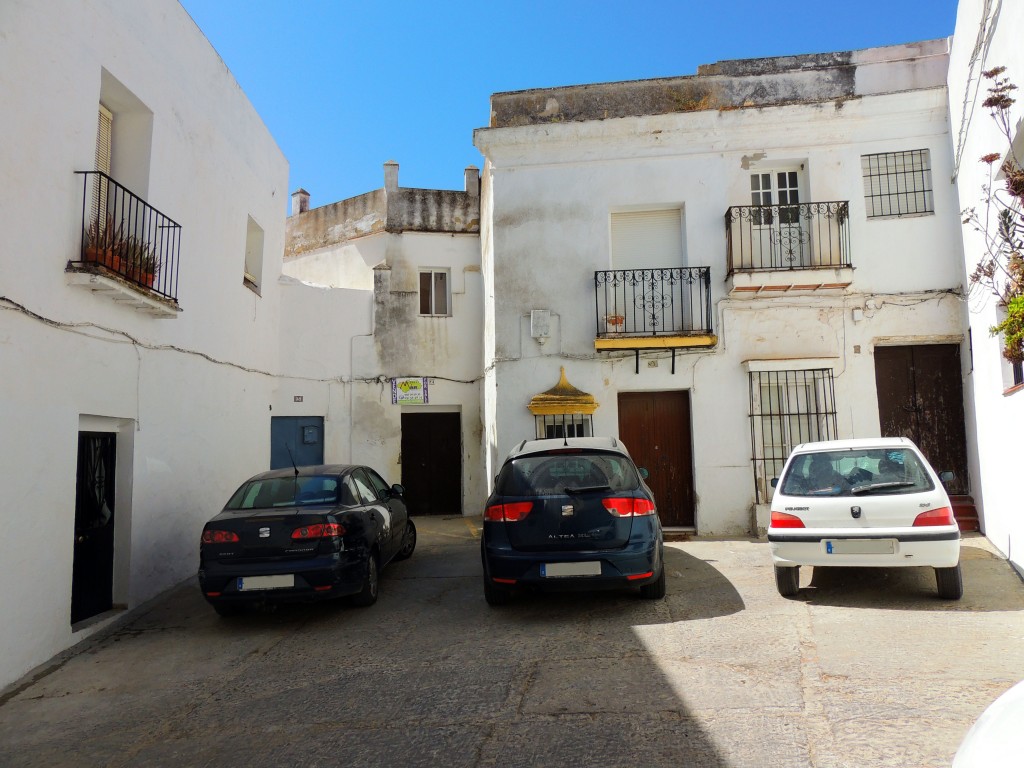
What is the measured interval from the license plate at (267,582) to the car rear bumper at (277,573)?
19mm

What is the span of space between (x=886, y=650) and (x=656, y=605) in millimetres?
2045

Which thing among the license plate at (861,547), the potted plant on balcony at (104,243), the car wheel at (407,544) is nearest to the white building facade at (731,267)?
the car wheel at (407,544)

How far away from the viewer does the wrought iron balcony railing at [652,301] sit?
34.5 feet

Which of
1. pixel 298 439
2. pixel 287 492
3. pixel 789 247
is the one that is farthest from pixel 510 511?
pixel 298 439

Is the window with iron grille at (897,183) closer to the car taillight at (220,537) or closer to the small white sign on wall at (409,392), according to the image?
the small white sign on wall at (409,392)

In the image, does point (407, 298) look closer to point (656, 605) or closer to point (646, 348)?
point (646, 348)

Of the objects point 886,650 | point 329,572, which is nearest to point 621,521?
point 886,650

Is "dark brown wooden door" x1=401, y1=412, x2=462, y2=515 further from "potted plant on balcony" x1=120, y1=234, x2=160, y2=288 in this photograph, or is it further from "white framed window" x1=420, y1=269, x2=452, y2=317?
"potted plant on balcony" x1=120, y1=234, x2=160, y2=288

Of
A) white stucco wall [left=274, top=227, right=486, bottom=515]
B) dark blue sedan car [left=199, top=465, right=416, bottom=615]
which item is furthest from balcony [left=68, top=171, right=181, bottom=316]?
white stucco wall [left=274, top=227, right=486, bottom=515]

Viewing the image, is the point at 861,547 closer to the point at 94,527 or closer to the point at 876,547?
the point at 876,547

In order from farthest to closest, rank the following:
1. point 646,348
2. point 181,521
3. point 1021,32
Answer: point 646,348
point 181,521
point 1021,32

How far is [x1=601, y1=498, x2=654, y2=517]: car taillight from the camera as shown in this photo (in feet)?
20.3

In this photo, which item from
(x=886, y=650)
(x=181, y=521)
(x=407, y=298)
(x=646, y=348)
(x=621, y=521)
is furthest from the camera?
(x=407, y=298)

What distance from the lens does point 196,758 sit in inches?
158
